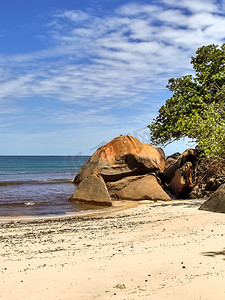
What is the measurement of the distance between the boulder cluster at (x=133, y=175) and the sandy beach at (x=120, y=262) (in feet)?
30.5

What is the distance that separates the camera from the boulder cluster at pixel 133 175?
2078cm

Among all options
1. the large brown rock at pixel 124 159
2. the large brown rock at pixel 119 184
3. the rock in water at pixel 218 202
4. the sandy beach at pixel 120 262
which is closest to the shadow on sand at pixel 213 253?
the sandy beach at pixel 120 262

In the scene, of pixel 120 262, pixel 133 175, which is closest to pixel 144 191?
pixel 133 175

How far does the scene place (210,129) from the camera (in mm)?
14148

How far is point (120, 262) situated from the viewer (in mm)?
6738

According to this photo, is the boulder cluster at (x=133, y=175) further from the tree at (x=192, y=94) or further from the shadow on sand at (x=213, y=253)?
the shadow on sand at (x=213, y=253)

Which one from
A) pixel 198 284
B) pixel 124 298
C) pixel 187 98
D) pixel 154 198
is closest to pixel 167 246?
pixel 198 284

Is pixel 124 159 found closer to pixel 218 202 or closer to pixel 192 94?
pixel 192 94

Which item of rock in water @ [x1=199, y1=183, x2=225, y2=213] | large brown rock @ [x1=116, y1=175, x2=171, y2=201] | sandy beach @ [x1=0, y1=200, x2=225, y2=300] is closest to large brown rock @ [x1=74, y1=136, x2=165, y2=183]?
large brown rock @ [x1=116, y1=175, x2=171, y2=201]

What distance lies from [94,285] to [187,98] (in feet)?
A: 61.9

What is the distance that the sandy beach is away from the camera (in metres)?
5.11

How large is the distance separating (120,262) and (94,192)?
1394 cm

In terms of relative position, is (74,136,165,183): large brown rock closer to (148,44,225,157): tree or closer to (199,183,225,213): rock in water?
(148,44,225,157): tree

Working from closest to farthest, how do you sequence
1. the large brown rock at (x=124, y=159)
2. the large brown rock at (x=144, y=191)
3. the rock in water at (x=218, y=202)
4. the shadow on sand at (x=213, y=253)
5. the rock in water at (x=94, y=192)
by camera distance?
the shadow on sand at (x=213, y=253) < the rock in water at (x=218, y=202) < the rock in water at (x=94, y=192) < the large brown rock at (x=144, y=191) < the large brown rock at (x=124, y=159)
